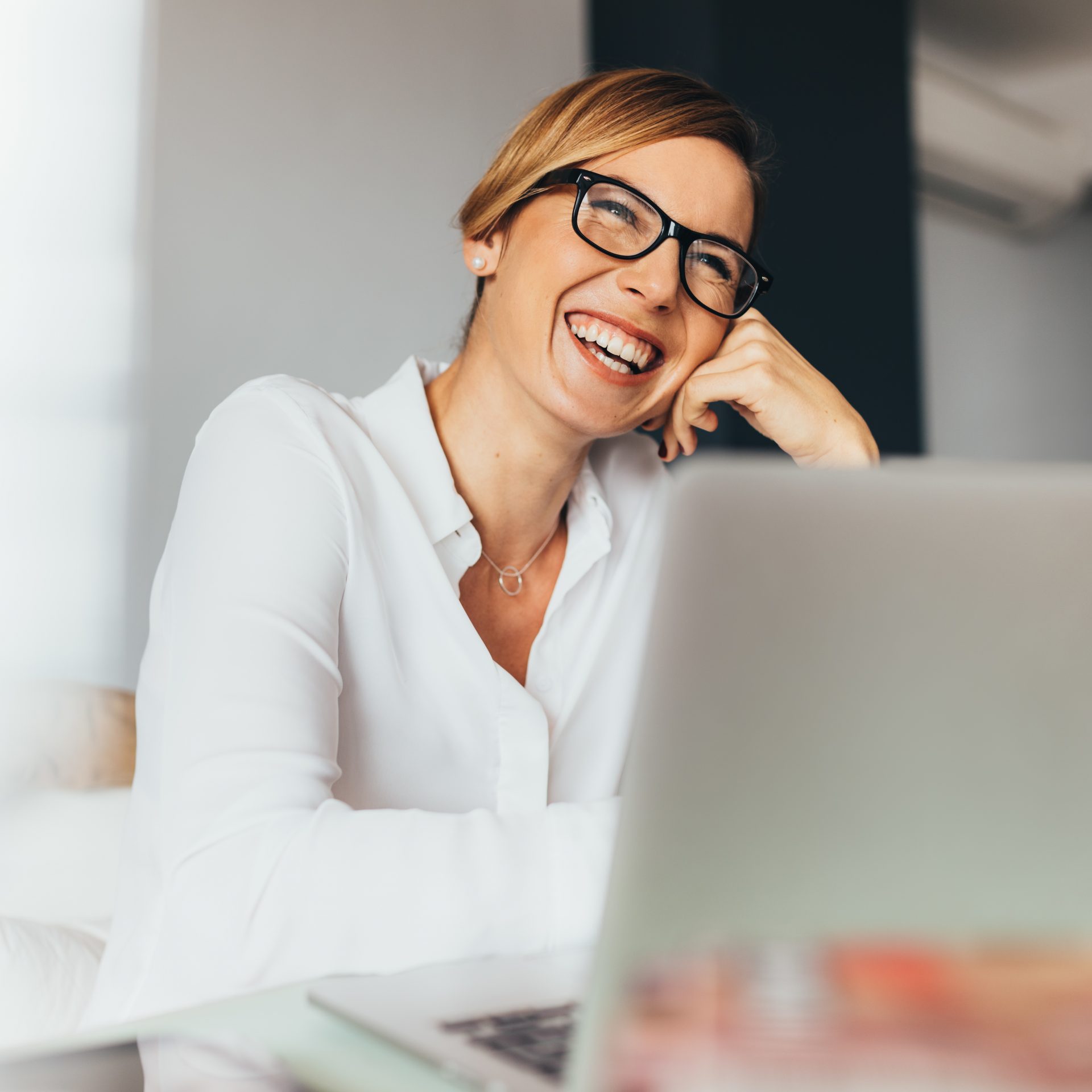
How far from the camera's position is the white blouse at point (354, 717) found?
69cm

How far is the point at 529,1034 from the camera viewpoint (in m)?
0.45

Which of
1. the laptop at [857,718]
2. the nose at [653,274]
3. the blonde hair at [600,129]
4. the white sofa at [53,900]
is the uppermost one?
the blonde hair at [600,129]

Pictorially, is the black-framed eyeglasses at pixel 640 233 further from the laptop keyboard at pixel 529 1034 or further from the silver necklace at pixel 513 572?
the laptop keyboard at pixel 529 1034

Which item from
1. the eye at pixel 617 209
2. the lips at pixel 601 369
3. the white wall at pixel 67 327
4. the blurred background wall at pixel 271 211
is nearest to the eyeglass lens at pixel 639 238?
the eye at pixel 617 209

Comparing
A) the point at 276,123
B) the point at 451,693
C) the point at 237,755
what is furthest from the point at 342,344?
the point at 237,755

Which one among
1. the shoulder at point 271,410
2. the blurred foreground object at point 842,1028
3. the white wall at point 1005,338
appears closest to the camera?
the blurred foreground object at point 842,1028

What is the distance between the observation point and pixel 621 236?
126 cm

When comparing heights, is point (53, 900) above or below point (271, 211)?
below

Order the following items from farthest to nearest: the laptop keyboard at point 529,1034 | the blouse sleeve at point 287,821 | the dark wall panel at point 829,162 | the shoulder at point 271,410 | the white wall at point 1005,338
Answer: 1. the white wall at point 1005,338
2. the dark wall panel at point 829,162
3. the shoulder at point 271,410
4. the blouse sleeve at point 287,821
5. the laptop keyboard at point 529,1034

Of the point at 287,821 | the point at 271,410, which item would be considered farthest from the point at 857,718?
the point at 271,410

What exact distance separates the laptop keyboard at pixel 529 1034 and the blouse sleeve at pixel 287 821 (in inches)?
2.9

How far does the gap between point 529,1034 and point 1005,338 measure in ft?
15.9

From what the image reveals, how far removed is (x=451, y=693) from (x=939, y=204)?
3.90 m

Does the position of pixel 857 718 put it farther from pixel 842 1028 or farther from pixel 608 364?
pixel 608 364
